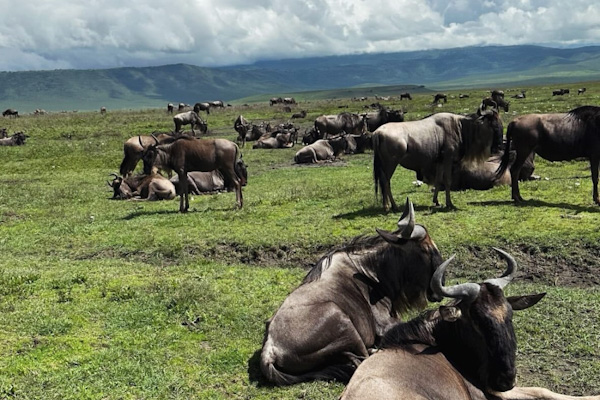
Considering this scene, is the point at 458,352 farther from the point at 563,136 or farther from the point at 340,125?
the point at 340,125

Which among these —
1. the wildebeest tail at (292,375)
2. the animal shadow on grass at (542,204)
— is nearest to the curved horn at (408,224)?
the wildebeest tail at (292,375)

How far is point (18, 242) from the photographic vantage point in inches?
500

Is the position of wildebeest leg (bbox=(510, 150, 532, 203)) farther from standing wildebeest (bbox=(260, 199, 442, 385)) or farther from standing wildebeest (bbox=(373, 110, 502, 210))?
standing wildebeest (bbox=(260, 199, 442, 385))

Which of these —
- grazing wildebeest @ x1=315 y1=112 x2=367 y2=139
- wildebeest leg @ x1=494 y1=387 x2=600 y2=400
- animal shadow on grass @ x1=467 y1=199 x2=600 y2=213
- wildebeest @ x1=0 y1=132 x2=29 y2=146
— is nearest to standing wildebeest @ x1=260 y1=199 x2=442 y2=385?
wildebeest leg @ x1=494 y1=387 x2=600 y2=400

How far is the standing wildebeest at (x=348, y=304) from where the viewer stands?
19.7 ft

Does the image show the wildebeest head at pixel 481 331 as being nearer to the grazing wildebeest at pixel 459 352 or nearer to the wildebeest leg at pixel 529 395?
the grazing wildebeest at pixel 459 352

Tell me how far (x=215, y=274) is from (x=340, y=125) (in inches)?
954

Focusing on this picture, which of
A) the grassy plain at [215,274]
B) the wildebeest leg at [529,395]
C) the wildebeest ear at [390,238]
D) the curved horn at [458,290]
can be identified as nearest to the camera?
the curved horn at [458,290]

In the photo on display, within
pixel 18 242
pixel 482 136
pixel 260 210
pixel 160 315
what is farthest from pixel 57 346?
pixel 482 136

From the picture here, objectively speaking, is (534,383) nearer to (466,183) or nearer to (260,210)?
(260,210)

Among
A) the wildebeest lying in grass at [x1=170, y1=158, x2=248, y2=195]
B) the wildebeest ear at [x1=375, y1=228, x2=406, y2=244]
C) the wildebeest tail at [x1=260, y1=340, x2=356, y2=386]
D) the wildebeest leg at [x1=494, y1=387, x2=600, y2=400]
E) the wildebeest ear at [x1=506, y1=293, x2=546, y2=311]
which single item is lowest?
the wildebeest lying in grass at [x1=170, y1=158, x2=248, y2=195]

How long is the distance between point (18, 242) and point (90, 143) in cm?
2153

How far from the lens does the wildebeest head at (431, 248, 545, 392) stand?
4.80 m

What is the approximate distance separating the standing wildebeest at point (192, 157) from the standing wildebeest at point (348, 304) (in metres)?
9.16
